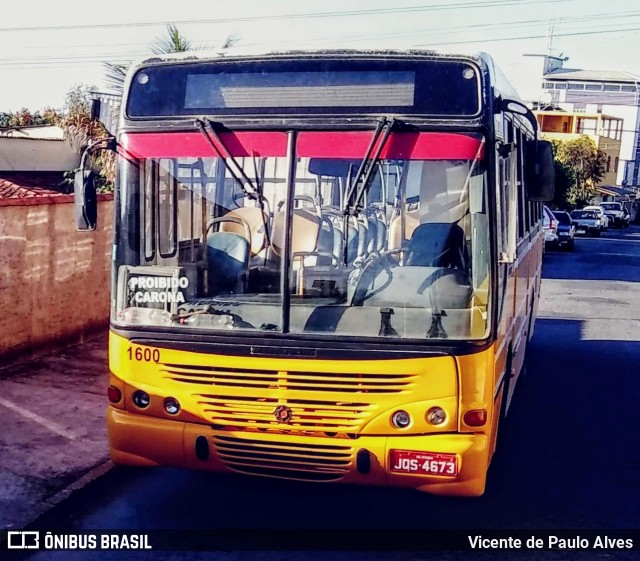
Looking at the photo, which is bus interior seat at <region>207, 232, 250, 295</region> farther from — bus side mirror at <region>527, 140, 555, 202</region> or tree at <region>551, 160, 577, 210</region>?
tree at <region>551, 160, 577, 210</region>

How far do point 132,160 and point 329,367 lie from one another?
1.79m

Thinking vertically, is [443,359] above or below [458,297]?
below

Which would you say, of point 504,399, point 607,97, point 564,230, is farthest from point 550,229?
point 607,97

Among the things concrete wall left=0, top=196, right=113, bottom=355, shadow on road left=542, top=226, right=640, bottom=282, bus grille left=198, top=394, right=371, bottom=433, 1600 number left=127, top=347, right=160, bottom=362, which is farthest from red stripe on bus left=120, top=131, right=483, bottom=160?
shadow on road left=542, top=226, right=640, bottom=282

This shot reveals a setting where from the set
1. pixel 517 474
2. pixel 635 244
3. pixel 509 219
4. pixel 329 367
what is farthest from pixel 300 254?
pixel 635 244

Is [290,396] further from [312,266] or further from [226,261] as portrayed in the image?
[226,261]

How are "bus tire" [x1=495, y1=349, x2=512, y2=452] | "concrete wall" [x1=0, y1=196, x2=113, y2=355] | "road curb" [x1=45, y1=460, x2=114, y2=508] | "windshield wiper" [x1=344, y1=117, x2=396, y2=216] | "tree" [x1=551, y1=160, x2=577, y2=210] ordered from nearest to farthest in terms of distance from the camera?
"windshield wiper" [x1=344, y1=117, x2=396, y2=216] → "road curb" [x1=45, y1=460, x2=114, y2=508] → "bus tire" [x1=495, y1=349, x2=512, y2=452] → "concrete wall" [x1=0, y1=196, x2=113, y2=355] → "tree" [x1=551, y1=160, x2=577, y2=210]

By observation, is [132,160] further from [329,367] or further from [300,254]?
[329,367]

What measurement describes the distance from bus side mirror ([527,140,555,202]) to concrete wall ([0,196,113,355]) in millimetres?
5842

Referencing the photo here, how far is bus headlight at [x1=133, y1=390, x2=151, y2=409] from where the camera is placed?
5.62 meters

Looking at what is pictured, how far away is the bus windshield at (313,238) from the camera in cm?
528

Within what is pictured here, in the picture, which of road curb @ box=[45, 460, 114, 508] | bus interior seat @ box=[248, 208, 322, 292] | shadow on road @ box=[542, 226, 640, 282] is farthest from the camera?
shadow on road @ box=[542, 226, 640, 282]

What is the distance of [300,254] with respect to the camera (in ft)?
17.7

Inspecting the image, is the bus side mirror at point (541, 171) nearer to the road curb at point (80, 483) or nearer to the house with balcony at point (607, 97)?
the road curb at point (80, 483)
